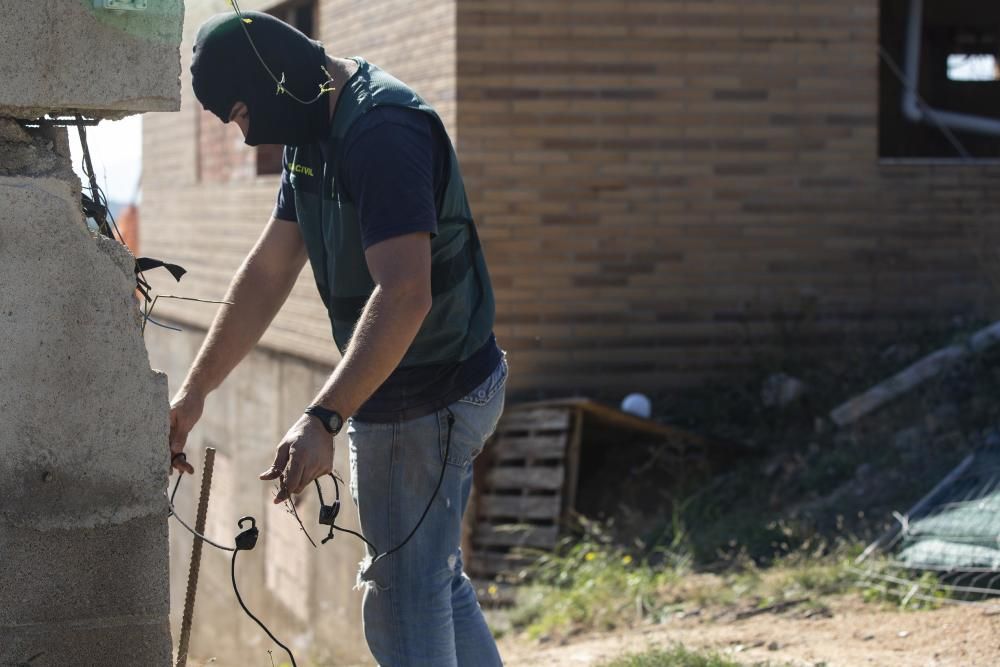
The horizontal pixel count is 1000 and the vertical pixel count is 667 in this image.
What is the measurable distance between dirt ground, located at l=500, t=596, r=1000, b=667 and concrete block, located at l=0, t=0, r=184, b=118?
264 cm

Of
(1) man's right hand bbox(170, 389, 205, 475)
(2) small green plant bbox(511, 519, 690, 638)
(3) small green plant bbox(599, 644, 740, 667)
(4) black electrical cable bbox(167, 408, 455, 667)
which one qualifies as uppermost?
(1) man's right hand bbox(170, 389, 205, 475)

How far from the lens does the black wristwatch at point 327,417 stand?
7.97ft

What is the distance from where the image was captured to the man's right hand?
287 centimetres

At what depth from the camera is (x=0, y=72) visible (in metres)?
2.46

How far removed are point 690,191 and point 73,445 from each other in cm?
560

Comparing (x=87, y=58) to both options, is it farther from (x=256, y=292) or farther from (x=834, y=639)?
(x=834, y=639)

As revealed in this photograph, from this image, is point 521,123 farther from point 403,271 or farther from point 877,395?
point 403,271

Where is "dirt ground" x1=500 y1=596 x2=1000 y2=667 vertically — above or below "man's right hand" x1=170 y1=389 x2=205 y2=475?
below

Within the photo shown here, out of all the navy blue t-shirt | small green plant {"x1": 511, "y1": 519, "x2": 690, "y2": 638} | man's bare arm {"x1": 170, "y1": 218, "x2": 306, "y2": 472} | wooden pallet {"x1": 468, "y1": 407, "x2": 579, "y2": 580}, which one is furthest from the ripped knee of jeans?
wooden pallet {"x1": 468, "y1": 407, "x2": 579, "y2": 580}

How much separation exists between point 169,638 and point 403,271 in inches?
36.8

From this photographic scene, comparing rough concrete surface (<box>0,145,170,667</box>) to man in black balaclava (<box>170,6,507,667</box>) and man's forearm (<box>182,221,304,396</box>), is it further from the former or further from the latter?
man's forearm (<box>182,221,304,396</box>)

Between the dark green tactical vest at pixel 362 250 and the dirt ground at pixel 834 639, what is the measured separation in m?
1.87

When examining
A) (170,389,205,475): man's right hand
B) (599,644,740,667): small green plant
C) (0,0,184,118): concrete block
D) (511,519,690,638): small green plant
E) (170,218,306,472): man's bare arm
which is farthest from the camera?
(511,519,690,638): small green plant

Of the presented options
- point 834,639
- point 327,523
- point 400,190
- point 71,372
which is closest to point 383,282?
point 400,190
